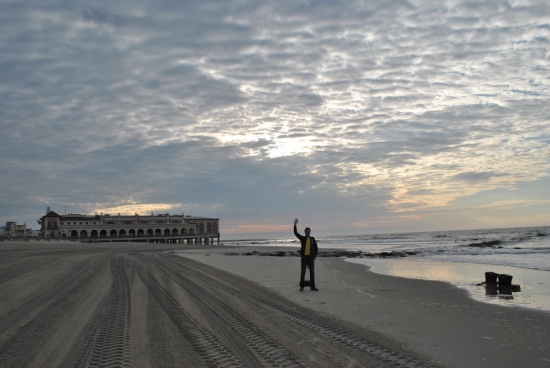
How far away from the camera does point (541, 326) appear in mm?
6789

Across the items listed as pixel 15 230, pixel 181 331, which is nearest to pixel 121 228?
pixel 15 230

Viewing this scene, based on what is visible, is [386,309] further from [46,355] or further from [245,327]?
[46,355]

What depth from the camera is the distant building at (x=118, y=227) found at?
90.2 metres

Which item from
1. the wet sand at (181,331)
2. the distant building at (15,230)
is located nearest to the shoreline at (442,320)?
the wet sand at (181,331)

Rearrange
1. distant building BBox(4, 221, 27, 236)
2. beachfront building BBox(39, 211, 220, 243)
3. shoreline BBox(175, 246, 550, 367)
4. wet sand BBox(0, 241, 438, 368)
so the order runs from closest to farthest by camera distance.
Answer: wet sand BBox(0, 241, 438, 368), shoreline BBox(175, 246, 550, 367), beachfront building BBox(39, 211, 220, 243), distant building BBox(4, 221, 27, 236)

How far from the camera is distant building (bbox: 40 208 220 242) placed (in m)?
90.2

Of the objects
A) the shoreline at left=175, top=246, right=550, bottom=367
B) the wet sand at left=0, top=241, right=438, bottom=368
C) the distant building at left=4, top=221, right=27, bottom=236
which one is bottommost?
the shoreline at left=175, top=246, right=550, bottom=367

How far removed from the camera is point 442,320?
732 cm

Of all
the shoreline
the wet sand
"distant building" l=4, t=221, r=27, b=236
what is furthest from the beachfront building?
the shoreline

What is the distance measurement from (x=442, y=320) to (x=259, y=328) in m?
3.28

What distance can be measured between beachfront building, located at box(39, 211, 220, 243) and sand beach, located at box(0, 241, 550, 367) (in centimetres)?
7963

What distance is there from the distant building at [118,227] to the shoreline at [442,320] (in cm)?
8102

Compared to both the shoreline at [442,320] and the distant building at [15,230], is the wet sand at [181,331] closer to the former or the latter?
the shoreline at [442,320]

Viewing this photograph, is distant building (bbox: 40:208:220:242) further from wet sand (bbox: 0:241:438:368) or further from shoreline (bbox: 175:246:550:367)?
shoreline (bbox: 175:246:550:367)
